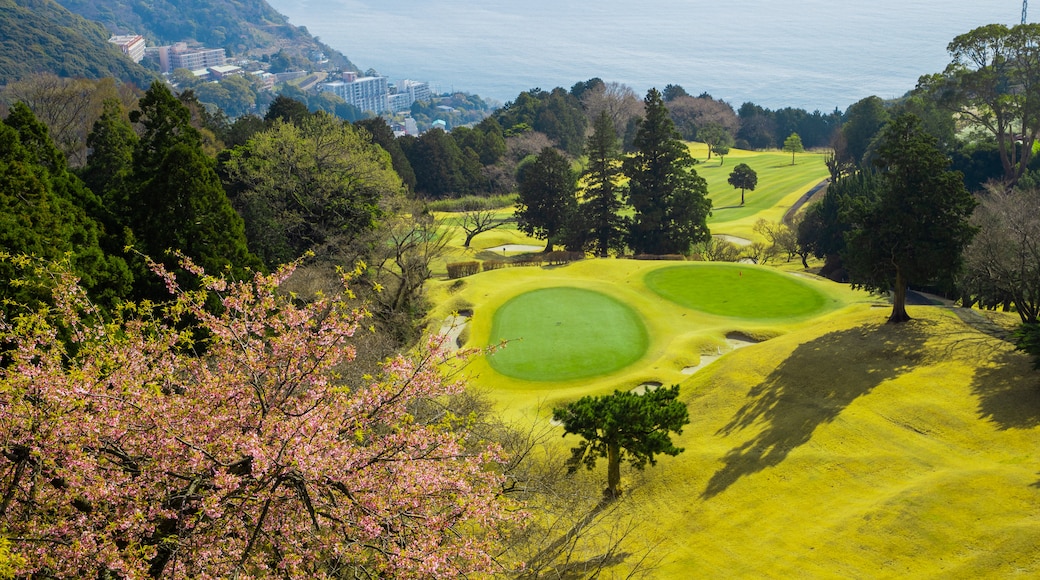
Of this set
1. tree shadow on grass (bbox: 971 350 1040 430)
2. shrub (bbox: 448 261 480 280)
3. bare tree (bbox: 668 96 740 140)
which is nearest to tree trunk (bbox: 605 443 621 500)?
tree shadow on grass (bbox: 971 350 1040 430)

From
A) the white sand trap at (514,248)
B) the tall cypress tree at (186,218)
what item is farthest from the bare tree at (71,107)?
the tall cypress tree at (186,218)

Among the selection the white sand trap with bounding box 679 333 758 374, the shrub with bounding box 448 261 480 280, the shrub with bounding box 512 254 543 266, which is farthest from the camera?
the shrub with bounding box 512 254 543 266

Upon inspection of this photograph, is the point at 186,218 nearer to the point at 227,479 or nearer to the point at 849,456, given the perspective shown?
the point at 227,479

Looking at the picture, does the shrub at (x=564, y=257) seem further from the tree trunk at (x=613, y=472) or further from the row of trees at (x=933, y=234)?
the tree trunk at (x=613, y=472)

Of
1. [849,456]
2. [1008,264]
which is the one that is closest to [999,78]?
[1008,264]

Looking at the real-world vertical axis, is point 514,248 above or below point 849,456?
below

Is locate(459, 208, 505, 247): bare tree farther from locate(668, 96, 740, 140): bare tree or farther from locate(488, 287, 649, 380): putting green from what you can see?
locate(668, 96, 740, 140): bare tree

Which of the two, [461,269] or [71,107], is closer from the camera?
[461,269]
